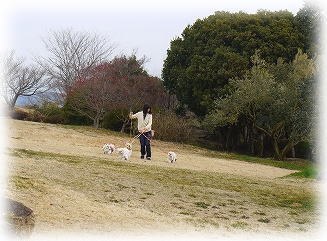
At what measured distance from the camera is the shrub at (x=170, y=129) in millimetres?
24844

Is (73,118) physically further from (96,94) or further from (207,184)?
(207,184)

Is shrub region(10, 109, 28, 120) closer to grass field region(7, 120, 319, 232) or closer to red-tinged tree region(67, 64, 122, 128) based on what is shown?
red-tinged tree region(67, 64, 122, 128)

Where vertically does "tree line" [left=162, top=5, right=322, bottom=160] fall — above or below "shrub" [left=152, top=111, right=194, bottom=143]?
above

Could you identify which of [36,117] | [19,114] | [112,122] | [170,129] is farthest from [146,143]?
[19,114]

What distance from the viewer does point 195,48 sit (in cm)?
2848

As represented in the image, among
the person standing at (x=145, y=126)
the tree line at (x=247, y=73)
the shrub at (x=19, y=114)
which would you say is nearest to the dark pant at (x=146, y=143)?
the person standing at (x=145, y=126)

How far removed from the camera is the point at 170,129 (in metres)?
24.9

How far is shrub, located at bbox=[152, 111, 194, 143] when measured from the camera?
24844 millimetres

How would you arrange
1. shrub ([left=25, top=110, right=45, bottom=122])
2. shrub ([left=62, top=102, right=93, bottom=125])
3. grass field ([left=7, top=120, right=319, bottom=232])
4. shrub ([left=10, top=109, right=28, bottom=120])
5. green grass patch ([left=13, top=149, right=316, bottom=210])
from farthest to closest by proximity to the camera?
shrub ([left=10, top=109, right=28, bottom=120]), shrub ([left=25, top=110, right=45, bottom=122]), shrub ([left=62, top=102, right=93, bottom=125]), green grass patch ([left=13, top=149, right=316, bottom=210]), grass field ([left=7, top=120, right=319, bottom=232])

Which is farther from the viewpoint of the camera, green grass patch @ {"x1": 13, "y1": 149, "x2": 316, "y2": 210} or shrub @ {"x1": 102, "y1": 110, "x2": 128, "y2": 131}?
shrub @ {"x1": 102, "y1": 110, "x2": 128, "y2": 131}

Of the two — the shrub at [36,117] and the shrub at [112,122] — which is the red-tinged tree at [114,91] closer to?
the shrub at [112,122]

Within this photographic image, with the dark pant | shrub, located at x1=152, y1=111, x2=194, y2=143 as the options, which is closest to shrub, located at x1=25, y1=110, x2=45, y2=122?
shrub, located at x1=152, y1=111, x2=194, y2=143

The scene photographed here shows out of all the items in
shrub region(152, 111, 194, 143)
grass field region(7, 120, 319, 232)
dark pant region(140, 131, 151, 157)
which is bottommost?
grass field region(7, 120, 319, 232)

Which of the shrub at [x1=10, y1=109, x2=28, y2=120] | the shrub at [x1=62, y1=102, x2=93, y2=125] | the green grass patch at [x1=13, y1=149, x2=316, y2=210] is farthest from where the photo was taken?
the shrub at [x1=10, y1=109, x2=28, y2=120]
